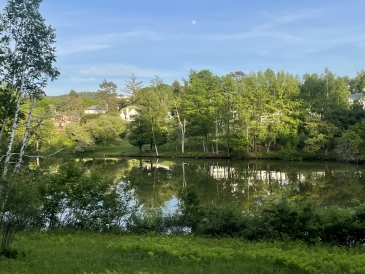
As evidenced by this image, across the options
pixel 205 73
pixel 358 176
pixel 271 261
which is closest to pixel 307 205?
pixel 271 261

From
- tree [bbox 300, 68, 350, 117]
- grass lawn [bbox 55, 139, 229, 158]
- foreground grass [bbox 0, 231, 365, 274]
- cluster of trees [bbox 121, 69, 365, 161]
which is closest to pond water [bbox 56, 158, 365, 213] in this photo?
foreground grass [bbox 0, 231, 365, 274]

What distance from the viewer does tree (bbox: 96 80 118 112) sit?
96.6 meters

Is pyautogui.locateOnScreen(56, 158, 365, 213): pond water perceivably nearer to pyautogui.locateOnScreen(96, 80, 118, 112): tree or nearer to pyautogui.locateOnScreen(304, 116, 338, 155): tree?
pyautogui.locateOnScreen(304, 116, 338, 155): tree

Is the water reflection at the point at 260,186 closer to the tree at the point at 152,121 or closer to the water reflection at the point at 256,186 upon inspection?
the water reflection at the point at 256,186

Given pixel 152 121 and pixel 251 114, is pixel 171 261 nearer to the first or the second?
pixel 251 114

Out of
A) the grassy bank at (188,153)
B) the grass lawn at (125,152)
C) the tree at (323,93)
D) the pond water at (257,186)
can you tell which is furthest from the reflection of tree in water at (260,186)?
the grass lawn at (125,152)

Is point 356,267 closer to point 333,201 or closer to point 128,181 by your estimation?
point 128,181

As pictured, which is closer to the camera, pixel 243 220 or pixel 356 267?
pixel 356 267

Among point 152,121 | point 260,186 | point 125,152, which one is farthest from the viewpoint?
point 125,152

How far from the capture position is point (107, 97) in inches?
3873

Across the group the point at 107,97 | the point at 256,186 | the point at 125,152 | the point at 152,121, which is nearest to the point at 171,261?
the point at 256,186

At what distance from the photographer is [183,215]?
13172mm

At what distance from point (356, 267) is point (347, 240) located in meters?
4.51

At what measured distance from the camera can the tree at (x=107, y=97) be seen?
96625 millimetres
